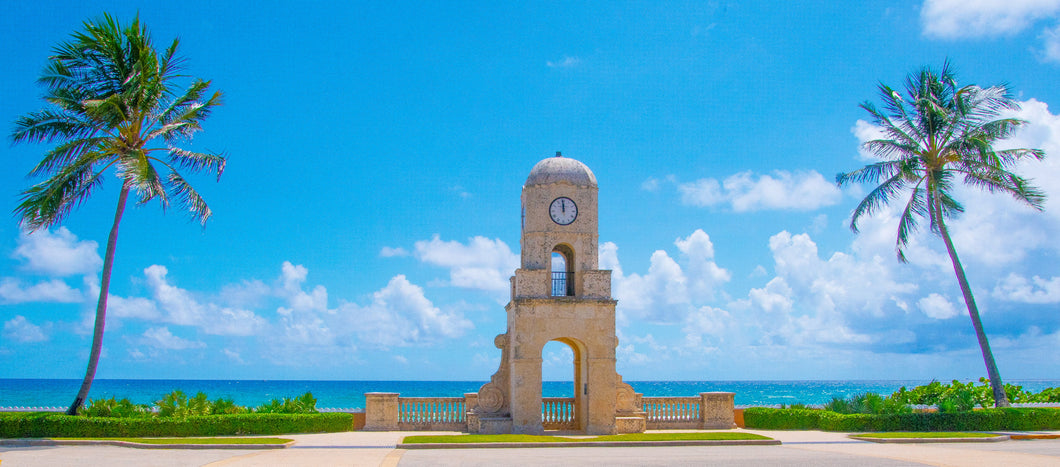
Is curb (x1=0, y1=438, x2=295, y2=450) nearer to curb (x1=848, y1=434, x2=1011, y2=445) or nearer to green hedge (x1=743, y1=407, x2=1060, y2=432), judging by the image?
curb (x1=848, y1=434, x2=1011, y2=445)

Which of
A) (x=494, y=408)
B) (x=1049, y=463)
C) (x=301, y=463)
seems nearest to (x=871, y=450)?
(x=1049, y=463)

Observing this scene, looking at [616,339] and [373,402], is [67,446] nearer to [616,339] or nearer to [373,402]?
[373,402]

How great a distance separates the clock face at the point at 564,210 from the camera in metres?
25.9

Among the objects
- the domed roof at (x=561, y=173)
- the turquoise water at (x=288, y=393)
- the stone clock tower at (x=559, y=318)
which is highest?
the domed roof at (x=561, y=173)

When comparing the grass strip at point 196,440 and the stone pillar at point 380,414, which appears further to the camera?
the stone pillar at point 380,414

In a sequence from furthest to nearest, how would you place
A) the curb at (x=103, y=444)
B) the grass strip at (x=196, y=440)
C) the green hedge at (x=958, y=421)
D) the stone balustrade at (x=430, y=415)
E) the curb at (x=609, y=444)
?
the stone balustrade at (x=430, y=415), the green hedge at (x=958, y=421), the curb at (x=609, y=444), the grass strip at (x=196, y=440), the curb at (x=103, y=444)

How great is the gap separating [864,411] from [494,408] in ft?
36.8

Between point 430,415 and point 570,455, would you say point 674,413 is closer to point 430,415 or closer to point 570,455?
point 430,415

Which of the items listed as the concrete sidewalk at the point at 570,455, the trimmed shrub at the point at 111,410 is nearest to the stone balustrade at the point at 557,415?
the concrete sidewalk at the point at 570,455

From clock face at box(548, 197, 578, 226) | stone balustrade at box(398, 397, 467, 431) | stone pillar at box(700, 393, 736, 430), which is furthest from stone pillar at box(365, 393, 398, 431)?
stone pillar at box(700, 393, 736, 430)

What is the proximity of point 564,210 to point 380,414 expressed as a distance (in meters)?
8.30

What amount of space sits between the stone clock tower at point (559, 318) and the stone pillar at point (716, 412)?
2292 millimetres

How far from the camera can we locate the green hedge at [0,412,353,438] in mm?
21062

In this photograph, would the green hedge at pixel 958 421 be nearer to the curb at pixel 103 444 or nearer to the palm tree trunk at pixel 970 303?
the palm tree trunk at pixel 970 303
